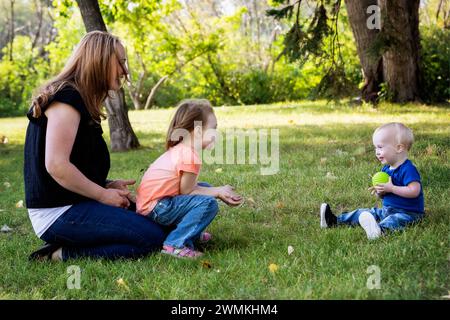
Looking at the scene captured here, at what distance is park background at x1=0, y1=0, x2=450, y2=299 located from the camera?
8.96 ft

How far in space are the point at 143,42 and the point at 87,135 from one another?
15.1 metres

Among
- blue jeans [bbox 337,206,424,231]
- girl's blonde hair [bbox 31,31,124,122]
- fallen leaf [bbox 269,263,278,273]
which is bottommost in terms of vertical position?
fallen leaf [bbox 269,263,278,273]

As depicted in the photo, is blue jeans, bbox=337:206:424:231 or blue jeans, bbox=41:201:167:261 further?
blue jeans, bbox=337:206:424:231

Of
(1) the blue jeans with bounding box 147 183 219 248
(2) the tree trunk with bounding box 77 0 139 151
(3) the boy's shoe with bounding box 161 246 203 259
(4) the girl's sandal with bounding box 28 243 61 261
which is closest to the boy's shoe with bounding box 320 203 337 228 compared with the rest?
(1) the blue jeans with bounding box 147 183 219 248

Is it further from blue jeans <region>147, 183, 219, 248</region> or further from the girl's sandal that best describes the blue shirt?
the girl's sandal

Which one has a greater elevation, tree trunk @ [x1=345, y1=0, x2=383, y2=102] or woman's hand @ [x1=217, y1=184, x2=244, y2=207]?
tree trunk @ [x1=345, y1=0, x2=383, y2=102]

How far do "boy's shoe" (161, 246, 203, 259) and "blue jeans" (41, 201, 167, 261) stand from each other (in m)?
0.11

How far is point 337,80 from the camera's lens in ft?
22.9

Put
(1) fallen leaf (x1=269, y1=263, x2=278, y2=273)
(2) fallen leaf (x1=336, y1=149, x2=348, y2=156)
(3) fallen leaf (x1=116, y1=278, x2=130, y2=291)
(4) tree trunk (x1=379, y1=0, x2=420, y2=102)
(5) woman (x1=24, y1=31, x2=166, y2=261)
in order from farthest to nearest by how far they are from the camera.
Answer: (4) tree trunk (x1=379, y1=0, x2=420, y2=102)
(2) fallen leaf (x1=336, y1=149, x2=348, y2=156)
(5) woman (x1=24, y1=31, x2=166, y2=261)
(1) fallen leaf (x1=269, y1=263, x2=278, y2=273)
(3) fallen leaf (x1=116, y1=278, x2=130, y2=291)

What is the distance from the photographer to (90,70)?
3148mm

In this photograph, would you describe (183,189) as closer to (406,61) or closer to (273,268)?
(273,268)

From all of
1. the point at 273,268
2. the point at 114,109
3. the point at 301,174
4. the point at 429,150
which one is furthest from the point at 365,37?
the point at 273,268

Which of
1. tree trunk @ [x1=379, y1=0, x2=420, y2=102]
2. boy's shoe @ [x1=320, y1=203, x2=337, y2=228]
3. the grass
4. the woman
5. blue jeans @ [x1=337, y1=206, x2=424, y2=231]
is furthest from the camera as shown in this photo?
tree trunk @ [x1=379, y1=0, x2=420, y2=102]

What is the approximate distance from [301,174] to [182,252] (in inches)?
91.9
